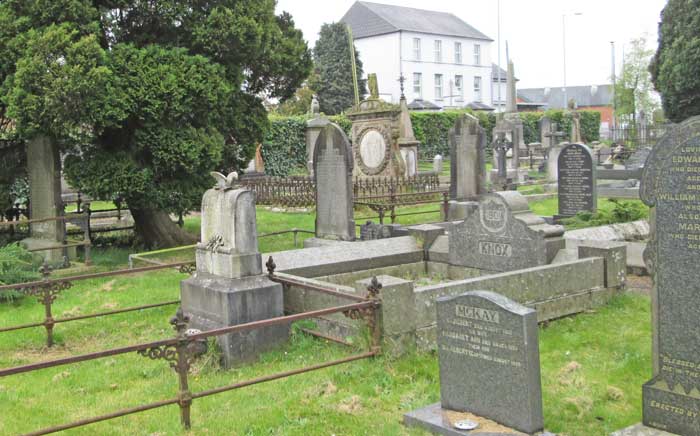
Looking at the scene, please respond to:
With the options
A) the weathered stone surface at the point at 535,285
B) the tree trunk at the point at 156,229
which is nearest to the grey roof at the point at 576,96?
the tree trunk at the point at 156,229

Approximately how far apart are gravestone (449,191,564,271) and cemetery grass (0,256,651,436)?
109 centimetres

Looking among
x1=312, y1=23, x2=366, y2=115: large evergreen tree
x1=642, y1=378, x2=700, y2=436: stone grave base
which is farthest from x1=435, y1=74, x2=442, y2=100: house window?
x1=642, y1=378, x2=700, y2=436: stone grave base

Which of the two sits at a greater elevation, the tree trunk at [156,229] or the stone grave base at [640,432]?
the tree trunk at [156,229]

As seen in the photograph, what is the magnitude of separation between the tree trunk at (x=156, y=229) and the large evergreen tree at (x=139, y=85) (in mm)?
33

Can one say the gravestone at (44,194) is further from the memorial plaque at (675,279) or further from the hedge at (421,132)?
the memorial plaque at (675,279)

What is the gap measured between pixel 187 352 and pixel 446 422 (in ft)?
6.78

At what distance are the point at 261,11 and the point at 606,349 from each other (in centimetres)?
973

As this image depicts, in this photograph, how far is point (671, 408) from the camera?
514 cm

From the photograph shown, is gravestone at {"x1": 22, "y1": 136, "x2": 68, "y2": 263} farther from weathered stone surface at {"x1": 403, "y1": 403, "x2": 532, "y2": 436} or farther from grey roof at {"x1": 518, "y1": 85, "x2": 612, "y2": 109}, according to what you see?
grey roof at {"x1": 518, "y1": 85, "x2": 612, "y2": 109}

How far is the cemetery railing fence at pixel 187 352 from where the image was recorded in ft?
17.2

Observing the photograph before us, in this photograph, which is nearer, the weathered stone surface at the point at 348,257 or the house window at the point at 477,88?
the weathered stone surface at the point at 348,257

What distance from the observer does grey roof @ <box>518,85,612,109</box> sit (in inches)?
3484

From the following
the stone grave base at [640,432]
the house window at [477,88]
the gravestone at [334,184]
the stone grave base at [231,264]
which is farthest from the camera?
the house window at [477,88]

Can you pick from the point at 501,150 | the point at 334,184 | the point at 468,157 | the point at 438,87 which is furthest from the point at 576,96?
the point at 334,184
